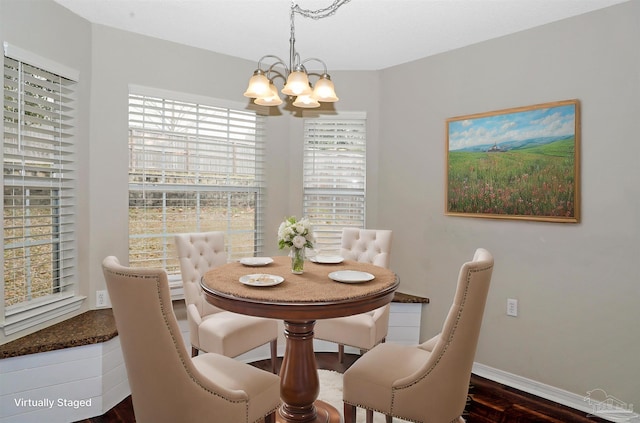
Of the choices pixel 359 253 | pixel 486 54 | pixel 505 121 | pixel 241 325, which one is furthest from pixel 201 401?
pixel 486 54

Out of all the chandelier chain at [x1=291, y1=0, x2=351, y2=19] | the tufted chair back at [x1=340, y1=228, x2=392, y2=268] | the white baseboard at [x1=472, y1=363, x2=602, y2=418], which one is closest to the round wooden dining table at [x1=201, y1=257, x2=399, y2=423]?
the tufted chair back at [x1=340, y1=228, x2=392, y2=268]

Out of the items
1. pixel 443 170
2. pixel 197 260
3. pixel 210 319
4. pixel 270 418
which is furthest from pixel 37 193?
pixel 443 170

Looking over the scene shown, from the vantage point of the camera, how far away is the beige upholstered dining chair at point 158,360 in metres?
1.45

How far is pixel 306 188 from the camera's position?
3855mm

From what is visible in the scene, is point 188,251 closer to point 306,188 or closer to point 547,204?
point 306,188

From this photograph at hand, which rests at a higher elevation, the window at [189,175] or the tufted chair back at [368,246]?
the window at [189,175]

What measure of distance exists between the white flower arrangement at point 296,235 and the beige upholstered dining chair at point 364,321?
0.65 meters

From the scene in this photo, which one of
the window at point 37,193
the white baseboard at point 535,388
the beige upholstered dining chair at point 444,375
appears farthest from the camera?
the white baseboard at point 535,388

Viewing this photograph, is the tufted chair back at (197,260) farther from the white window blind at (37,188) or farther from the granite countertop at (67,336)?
the white window blind at (37,188)

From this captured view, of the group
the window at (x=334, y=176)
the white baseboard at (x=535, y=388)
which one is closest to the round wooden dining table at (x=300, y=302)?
the window at (x=334, y=176)

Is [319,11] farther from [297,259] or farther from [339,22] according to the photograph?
[297,259]

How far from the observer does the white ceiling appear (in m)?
2.54

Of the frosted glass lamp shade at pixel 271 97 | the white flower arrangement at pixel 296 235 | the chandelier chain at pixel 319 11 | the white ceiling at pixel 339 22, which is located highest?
the white ceiling at pixel 339 22

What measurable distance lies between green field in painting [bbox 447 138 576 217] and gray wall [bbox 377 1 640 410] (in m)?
0.09
